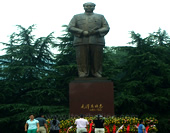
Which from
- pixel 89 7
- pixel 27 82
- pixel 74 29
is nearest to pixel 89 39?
pixel 74 29

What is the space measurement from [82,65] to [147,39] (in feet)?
31.5

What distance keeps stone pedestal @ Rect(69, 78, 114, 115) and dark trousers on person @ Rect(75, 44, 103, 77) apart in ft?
1.71

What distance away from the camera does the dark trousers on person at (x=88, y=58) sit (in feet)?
32.4

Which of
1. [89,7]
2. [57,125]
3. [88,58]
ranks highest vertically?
[89,7]

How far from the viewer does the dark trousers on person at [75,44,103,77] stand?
9.88m

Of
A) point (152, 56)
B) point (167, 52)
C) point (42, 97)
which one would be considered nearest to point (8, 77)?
point (42, 97)

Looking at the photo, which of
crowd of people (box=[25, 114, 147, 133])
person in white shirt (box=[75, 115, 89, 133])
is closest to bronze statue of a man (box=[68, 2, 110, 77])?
crowd of people (box=[25, 114, 147, 133])

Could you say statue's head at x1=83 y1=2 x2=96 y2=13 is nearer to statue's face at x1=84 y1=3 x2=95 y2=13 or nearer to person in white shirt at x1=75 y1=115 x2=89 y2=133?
statue's face at x1=84 y1=3 x2=95 y2=13

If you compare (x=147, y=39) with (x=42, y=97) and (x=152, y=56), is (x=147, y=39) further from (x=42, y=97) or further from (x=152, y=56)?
(x=42, y=97)

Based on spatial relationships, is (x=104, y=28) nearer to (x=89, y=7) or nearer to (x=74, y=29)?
(x=89, y=7)

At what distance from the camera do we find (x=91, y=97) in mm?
9352

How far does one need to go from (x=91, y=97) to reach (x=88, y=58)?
140 cm

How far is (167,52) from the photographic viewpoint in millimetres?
18984

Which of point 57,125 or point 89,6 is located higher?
point 89,6
